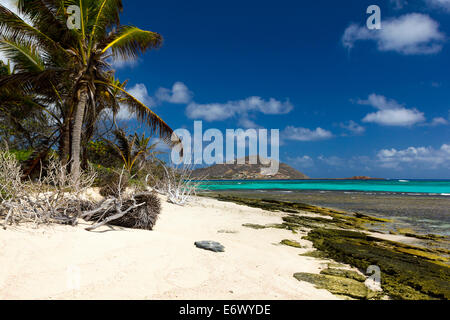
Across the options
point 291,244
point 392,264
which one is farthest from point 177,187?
point 392,264

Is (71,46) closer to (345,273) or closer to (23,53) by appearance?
(23,53)

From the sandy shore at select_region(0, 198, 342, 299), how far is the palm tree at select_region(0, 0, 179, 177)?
16.7ft

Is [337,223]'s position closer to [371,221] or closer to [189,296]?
[371,221]

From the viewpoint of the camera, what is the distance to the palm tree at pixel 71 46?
8.79 m

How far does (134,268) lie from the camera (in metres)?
3.42

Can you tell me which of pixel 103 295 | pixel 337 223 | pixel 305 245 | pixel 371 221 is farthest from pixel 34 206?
pixel 371 221

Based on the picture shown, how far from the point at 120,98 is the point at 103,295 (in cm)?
1014

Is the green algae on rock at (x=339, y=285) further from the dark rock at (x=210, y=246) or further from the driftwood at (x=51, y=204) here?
the driftwood at (x=51, y=204)

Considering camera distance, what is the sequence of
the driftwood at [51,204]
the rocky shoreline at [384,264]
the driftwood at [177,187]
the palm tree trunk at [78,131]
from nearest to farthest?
the rocky shoreline at [384,264] < the driftwood at [51,204] < the palm tree trunk at [78,131] < the driftwood at [177,187]

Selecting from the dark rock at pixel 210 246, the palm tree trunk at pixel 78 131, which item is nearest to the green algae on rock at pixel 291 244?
the dark rock at pixel 210 246

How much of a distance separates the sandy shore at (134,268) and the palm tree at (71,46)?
200 inches

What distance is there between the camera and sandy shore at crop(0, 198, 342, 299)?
2.82 metres

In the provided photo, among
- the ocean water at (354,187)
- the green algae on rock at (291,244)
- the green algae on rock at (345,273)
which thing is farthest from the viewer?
the ocean water at (354,187)

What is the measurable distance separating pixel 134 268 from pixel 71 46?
9957 mm
